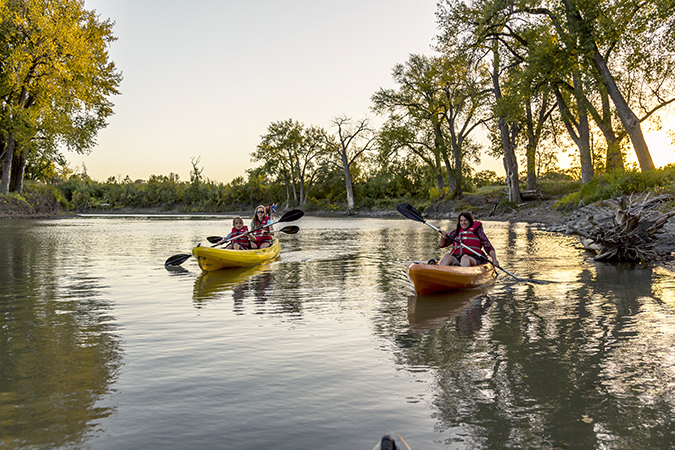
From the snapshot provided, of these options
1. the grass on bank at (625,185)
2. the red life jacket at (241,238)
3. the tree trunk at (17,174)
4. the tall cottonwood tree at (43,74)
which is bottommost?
the red life jacket at (241,238)

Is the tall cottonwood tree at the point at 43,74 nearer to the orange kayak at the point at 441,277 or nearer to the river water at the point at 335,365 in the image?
the river water at the point at 335,365

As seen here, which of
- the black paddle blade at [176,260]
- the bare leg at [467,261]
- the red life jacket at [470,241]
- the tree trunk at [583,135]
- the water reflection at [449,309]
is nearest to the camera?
the water reflection at [449,309]

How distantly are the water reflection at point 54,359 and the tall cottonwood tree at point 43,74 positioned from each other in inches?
877

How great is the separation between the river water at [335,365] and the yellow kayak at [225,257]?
1.46 metres

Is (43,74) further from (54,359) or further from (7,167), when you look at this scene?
(54,359)

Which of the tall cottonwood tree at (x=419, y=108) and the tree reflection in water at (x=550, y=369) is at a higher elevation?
the tall cottonwood tree at (x=419, y=108)

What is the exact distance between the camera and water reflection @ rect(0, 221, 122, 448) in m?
3.05

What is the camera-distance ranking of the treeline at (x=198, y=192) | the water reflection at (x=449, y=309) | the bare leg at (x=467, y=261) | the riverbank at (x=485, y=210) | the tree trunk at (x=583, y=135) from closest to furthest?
the water reflection at (x=449, y=309), the bare leg at (x=467, y=261), the riverbank at (x=485, y=210), the tree trunk at (x=583, y=135), the treeline at (x=198, y=192)

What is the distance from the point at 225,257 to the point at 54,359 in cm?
581

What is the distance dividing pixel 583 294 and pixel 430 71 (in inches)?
1124

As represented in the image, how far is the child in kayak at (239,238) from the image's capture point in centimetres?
1129

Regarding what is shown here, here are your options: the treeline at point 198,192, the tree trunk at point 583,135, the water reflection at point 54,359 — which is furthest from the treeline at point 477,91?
the water reflection at point 54,359

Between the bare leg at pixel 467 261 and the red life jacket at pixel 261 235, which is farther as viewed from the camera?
the red life jacket at pixel 261 235

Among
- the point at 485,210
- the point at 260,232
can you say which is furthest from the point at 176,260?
the point at 485,210
